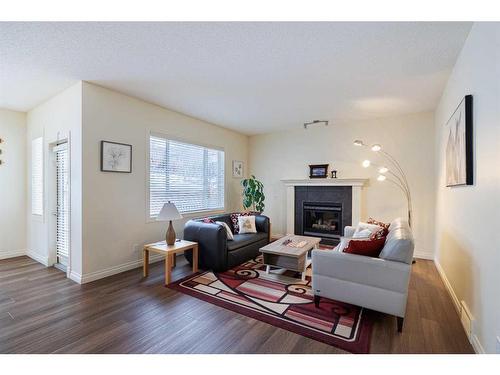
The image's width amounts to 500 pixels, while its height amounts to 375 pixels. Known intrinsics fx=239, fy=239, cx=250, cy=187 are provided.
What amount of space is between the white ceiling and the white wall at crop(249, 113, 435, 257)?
2.17ft

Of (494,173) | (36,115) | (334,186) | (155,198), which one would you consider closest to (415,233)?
(334,186)

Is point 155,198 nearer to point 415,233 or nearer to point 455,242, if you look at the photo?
point 455,242

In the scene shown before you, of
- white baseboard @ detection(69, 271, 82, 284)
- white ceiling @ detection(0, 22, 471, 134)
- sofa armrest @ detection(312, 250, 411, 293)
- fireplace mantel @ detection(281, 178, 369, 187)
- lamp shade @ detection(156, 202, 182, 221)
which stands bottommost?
white baseboard @ detection(69, 271, 82, 284)

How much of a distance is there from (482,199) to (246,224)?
3.24 m

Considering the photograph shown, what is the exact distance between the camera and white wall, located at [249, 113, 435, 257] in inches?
Answer: 172

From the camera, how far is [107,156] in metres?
3.37

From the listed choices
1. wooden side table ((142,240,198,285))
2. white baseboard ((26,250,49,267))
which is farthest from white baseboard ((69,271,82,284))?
white baseboard ((26,250,49,267))

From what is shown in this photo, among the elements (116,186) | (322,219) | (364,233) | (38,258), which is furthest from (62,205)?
(322,219)

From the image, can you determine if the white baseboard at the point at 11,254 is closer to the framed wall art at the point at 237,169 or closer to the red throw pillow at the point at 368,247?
the framed wall art at the point at 237,169

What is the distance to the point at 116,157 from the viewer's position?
3484mm

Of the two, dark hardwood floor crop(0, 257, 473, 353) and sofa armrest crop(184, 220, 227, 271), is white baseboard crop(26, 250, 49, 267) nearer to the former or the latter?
dark hardwood floor crop(0, 257, 473, 353)

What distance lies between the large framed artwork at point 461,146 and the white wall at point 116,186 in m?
4.01

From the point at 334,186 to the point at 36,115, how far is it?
573 centimetres

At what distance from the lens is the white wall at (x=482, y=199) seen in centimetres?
155
